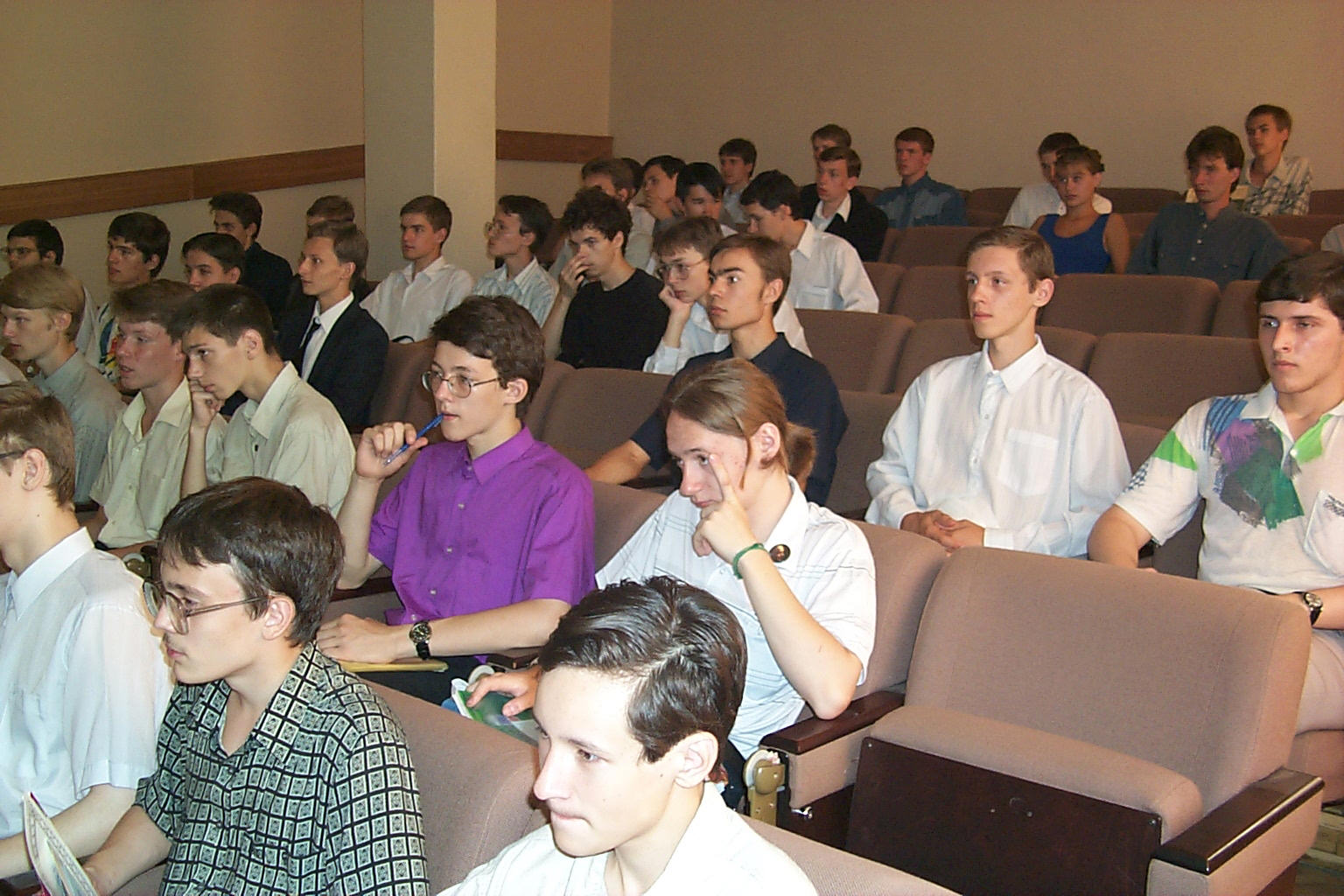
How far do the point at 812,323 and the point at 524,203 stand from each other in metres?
1.69

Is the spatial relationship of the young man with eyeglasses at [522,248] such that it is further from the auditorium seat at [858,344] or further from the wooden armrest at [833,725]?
the wooden armrest at [833,725]

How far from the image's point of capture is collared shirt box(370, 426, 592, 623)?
2.43m

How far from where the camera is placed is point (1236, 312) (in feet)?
13.8

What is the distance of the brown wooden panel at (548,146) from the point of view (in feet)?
29.7

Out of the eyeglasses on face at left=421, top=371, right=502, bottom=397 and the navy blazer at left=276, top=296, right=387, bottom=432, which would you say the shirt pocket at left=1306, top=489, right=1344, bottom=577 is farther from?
the navy blazer at left=276, top=296, right=387, bottom=432

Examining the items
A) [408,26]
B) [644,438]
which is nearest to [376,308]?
[408,26]

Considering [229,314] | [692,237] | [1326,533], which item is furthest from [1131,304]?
[229,314]

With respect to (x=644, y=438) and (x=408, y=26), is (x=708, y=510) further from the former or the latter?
(x=408, y=26)

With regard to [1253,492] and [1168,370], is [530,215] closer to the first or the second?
[1168,370]

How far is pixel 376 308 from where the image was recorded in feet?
19.2

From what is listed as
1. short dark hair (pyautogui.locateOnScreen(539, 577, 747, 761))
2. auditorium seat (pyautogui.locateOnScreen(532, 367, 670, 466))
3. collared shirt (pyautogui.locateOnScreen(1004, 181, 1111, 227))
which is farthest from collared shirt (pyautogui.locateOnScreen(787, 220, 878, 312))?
short dark hair (pyautogui.locateOnScreen(539, 577, 747, 761))

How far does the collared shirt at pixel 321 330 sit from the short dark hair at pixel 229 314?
1304 mm

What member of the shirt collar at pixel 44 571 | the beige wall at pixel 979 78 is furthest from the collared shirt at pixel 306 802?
the beige wall at pixel 979 78

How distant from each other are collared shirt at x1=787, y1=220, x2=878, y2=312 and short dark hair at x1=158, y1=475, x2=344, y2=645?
148 inches
